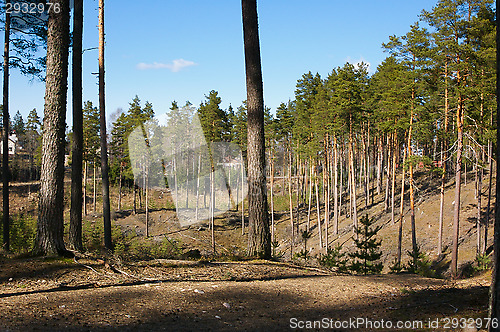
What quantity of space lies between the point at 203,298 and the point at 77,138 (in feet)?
23.7

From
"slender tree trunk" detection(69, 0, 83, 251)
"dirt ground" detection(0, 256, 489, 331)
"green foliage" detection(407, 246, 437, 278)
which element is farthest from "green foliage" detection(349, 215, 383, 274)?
"slender tree trunk" detection(69, 0, 83, 251)

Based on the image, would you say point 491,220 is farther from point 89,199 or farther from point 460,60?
point 89,199

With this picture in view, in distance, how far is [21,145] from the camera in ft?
271

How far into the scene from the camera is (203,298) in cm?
532

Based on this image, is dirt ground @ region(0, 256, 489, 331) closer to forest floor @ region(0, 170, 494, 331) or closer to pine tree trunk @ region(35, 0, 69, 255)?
forest floor @ region(0, 170, 494, 331)

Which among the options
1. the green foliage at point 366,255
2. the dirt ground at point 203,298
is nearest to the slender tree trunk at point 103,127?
the dirt ground at point 203,298

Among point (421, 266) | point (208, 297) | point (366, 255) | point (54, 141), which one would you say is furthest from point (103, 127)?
point (421, 266)

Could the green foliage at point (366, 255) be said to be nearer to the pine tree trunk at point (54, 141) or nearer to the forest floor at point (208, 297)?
the forest floor at point (208, 297)

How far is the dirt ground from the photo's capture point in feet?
13.9

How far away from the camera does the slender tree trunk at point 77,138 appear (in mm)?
9717

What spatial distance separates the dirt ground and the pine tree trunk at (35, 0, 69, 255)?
0.57 meters

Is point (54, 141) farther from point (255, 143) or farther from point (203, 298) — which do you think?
point (203, 298)

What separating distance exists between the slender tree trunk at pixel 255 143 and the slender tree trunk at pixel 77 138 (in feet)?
15.7

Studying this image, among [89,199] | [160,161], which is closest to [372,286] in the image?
[160,161]
